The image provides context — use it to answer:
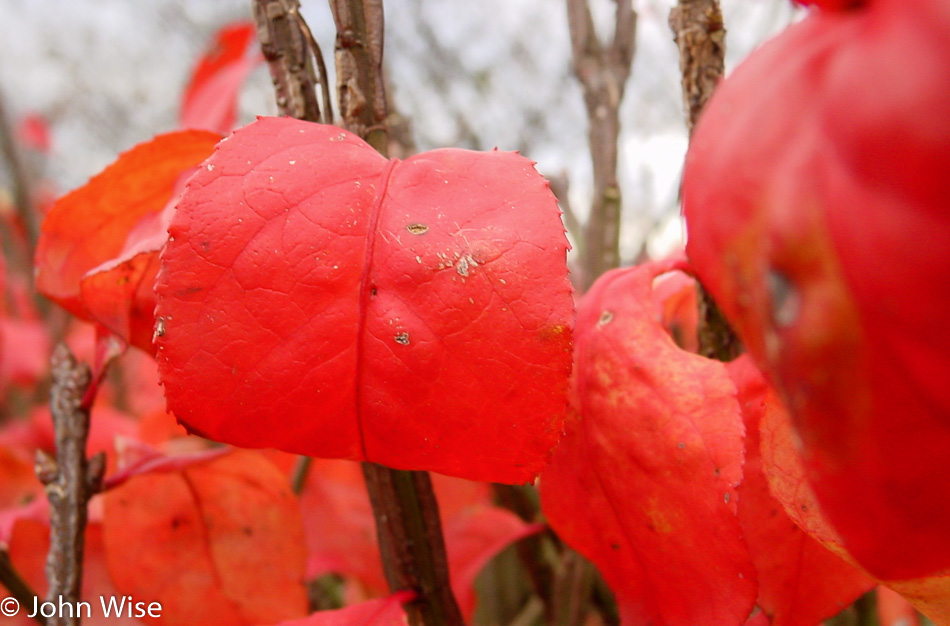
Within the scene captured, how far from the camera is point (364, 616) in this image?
0.35 metres

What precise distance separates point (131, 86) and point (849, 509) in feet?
13.0

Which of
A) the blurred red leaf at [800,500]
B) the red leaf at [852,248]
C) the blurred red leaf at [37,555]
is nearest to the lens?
the red leaf at [852,248]

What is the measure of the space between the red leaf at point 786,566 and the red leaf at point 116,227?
320 mm

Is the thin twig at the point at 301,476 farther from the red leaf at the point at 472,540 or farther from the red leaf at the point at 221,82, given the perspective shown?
the red leaf at the point at 221,82

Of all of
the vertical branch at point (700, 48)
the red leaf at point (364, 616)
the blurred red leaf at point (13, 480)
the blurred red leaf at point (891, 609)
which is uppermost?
the vertical branch at point (700, 48)

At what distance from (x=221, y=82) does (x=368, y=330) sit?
48cm

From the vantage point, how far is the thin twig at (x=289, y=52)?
1.30 ft

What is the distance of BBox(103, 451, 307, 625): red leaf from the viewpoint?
1.50 feet

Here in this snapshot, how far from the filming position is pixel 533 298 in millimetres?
271

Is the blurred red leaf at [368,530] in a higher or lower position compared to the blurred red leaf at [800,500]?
lower

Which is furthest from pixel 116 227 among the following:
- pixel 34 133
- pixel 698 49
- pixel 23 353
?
pixel 34 133

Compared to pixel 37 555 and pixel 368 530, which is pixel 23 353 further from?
pixel 368 530

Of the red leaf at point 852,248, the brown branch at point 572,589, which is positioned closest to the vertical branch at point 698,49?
the red leaf at point 852,248

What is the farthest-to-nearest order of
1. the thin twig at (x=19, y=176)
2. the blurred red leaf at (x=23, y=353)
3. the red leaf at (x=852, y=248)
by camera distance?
the blurred red leaf at (x=23, y=353), the thin twig at (x=19, y=176), the red leaf at (x=852, y=248)
